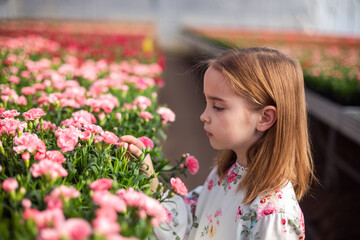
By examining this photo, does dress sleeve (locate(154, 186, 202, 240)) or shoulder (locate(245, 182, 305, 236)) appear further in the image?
dress sleeve (locate(154, 186, 202, 240))

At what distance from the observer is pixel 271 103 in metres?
1.56

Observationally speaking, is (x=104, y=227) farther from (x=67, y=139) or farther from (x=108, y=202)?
(x=67, y=139)

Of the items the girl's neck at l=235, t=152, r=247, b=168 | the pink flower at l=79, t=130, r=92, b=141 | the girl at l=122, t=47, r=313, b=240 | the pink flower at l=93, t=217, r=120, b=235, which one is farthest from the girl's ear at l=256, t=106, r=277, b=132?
the pink flower at l=93, t=217, r=120, b=235

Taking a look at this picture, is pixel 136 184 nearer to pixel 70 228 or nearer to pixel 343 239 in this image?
pixel 70 228

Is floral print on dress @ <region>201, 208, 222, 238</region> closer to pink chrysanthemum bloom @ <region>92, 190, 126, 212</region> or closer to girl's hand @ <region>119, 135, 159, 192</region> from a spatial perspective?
girl's hand @ <region>119, 135, 159, 192</region>

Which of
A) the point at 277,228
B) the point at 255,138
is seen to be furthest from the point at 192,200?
the point at 277,228

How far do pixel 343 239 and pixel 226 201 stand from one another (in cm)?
211

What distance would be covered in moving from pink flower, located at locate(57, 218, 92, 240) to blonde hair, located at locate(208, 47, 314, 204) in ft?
3.01

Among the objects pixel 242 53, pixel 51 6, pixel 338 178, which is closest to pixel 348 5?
pixel 51 6

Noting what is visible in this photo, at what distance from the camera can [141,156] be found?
4.57ft

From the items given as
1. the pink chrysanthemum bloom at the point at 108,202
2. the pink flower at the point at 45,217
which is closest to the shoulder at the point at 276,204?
the pink chrysanthemum bloom at the point at 108,202

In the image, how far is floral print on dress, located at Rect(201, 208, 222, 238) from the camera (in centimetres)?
159

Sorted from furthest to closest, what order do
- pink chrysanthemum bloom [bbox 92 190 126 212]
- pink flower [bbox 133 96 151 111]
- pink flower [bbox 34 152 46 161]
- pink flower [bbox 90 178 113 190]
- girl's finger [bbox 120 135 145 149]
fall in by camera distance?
pink flower [bbox 133 96 151 111] < girl's finger [bbox 120 135 145 149] < pink flower [bbox 34 152 46 161] < pink flower [bbox 90 178 113 190] < pink chrysanthemum bloom [bbox 92 190 126 212]

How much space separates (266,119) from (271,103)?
67 mm
